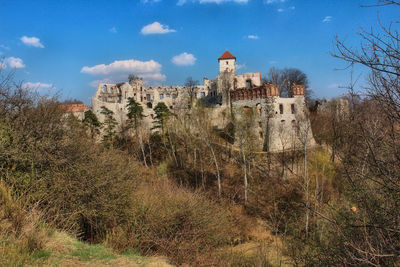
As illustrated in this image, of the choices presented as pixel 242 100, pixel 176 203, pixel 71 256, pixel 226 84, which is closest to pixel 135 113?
pixel 242 100

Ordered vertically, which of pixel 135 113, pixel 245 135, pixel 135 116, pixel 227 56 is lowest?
pixel 245 135

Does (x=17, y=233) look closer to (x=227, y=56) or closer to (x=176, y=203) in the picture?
(x=176, y=203)

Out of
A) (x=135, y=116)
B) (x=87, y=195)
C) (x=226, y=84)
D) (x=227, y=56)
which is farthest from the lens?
(x=227, y=56)

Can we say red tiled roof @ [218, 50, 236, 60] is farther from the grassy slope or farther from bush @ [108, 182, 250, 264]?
the grassy slope

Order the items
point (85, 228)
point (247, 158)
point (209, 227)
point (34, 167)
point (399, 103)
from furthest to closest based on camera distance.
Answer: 1. point (247, 158)
2. point (209, 227)
3. point (85, 228)
4. point (34, 167)
5. point (399, 103)

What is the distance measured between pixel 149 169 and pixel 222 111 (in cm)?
1168

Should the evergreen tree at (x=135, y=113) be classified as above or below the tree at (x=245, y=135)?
above

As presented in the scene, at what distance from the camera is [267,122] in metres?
25.9

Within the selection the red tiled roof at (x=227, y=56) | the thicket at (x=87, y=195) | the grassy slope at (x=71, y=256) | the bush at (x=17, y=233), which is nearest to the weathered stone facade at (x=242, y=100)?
the red tiled roof at (x=227, y=56)

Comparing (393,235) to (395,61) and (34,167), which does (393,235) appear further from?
(34,167)

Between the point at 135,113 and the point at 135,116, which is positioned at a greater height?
the point at 135,113

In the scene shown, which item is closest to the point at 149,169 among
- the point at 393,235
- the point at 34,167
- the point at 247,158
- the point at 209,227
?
the point at 247,158

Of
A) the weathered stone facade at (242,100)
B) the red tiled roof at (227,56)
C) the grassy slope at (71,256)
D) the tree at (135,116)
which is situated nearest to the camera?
the grassy slope at (71,256)

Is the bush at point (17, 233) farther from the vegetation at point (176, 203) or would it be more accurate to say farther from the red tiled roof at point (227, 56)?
the red tiled roof at point (227, 56)
